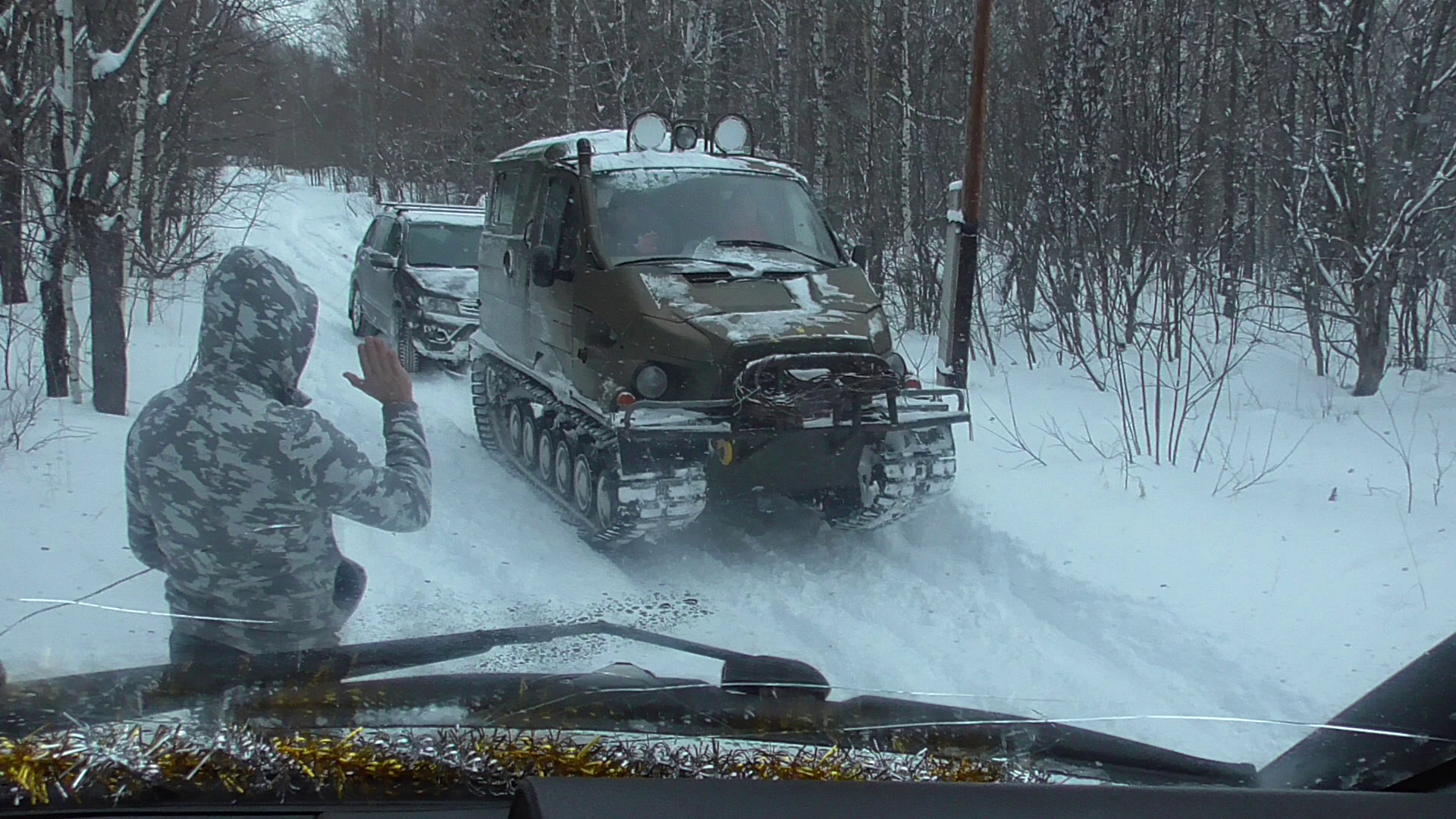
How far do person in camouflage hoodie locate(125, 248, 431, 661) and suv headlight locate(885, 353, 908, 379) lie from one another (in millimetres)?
2603

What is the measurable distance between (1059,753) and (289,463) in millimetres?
1413

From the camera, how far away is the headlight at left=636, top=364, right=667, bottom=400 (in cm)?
423

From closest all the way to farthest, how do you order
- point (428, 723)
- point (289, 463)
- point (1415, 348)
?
point (428, 723), point (289, 463), point (1415, 348)

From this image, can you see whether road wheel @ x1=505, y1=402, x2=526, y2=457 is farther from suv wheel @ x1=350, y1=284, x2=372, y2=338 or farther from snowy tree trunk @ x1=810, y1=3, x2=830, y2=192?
suv wheel @ x1=350, y1=284, x2=372, y2=338

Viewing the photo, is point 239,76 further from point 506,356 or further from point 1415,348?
point 1415,348

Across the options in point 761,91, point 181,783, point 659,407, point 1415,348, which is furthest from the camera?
point 1415,348

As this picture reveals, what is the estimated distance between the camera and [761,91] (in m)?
3.08

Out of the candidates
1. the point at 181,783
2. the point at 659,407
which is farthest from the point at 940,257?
→ the point at 181,783

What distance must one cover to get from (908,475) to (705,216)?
1.32 meters

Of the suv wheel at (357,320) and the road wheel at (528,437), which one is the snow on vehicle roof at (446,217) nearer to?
the road wheel at (528,437)

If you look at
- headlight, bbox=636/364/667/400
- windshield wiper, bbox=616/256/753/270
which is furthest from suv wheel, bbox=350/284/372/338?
windshield wiper, bbox=616/256/753/270

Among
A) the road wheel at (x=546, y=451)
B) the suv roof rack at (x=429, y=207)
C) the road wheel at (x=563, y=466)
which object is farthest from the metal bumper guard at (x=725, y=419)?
the suv roof rack at (x=429, y=207)

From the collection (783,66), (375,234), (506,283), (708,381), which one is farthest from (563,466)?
(783,66)

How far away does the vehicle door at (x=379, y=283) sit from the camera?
7.13 ft
